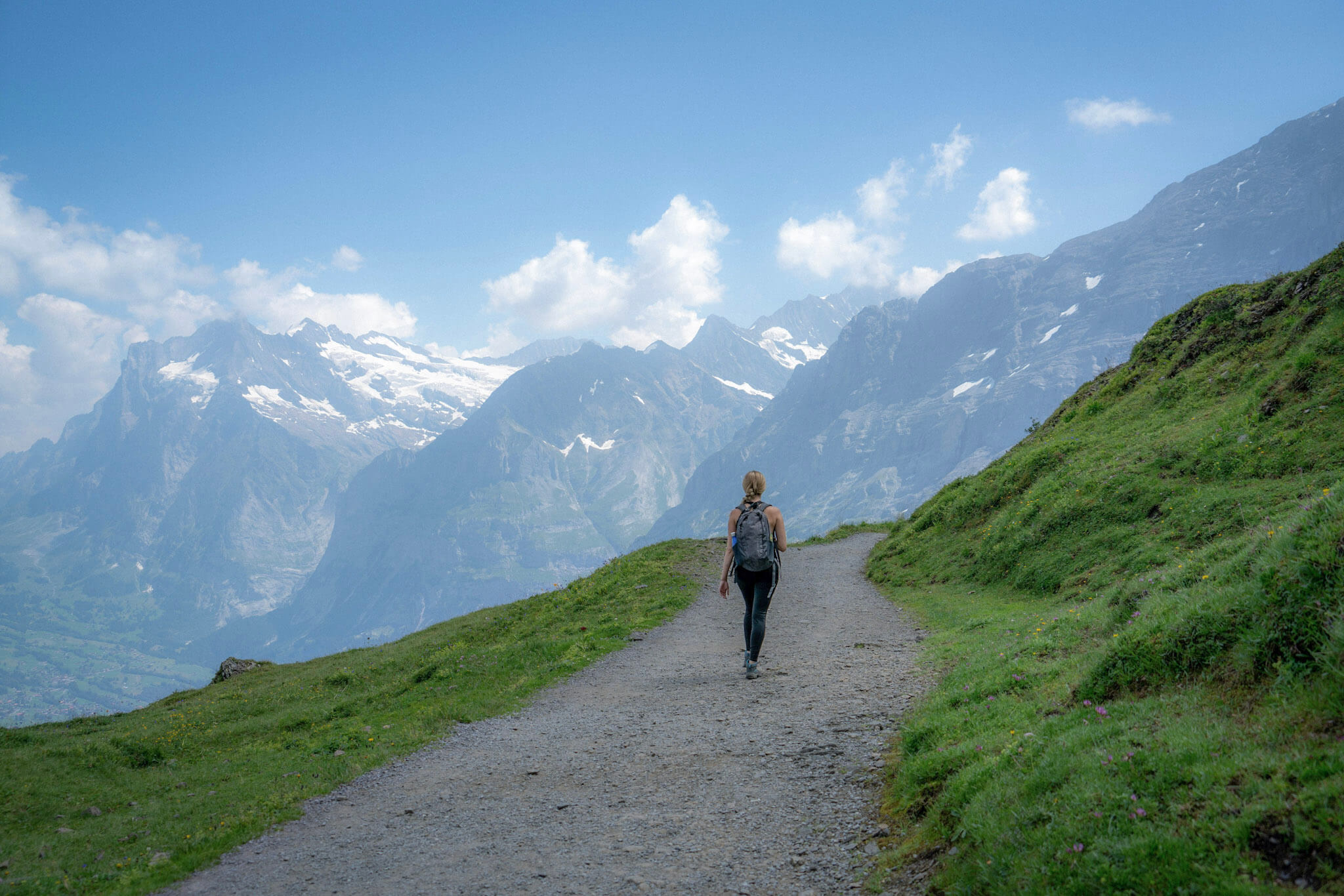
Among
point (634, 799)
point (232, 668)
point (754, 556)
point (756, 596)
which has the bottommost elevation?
point (634, 799)

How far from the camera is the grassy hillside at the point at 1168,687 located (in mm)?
4875

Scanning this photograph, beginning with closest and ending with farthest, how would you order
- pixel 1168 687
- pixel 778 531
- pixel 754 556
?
pixel 1168 687 → pixel 754 556 → pixel 778 531

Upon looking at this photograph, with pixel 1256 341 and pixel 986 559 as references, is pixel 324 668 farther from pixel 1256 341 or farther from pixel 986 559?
pixel 1256 341

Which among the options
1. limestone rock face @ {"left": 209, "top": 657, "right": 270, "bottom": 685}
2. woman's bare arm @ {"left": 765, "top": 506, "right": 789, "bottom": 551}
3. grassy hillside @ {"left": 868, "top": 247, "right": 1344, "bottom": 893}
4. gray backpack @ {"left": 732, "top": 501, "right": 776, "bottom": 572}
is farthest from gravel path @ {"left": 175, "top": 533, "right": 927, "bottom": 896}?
limestone rock face @ {"left": 209, "top": 657, "right": 270, "bottom": 685}

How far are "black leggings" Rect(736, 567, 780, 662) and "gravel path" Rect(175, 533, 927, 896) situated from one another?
0.93 metres

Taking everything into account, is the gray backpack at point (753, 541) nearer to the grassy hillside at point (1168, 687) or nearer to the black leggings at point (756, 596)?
the black leggings at point (756, 596)

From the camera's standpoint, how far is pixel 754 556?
14.4 m

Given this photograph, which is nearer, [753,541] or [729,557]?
[753,541]

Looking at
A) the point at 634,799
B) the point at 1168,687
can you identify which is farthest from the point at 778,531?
the point at 1168,687

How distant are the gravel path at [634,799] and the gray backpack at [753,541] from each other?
8.66 feet

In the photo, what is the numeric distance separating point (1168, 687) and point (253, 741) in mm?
21040

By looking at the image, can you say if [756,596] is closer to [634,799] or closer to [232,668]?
[634,799]

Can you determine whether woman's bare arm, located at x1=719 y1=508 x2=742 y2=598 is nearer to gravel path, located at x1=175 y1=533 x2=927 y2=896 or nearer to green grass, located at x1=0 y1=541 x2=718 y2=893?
gravel path, located at x1=175 y1=533 x2=927 y2=896

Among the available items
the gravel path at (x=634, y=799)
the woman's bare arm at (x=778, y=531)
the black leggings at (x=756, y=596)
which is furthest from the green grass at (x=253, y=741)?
the woman's bare arm at (x=778, y=531)
